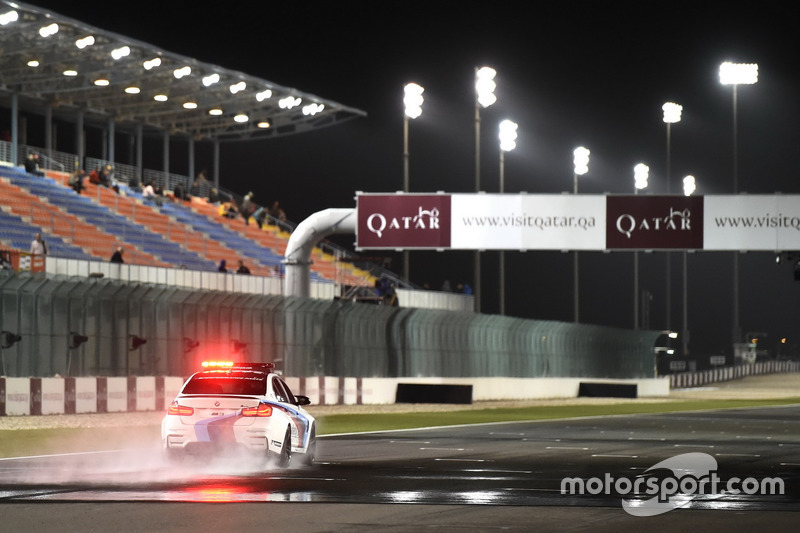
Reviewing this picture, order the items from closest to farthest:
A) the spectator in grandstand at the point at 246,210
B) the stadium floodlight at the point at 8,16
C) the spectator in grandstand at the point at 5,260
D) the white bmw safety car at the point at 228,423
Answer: the white bmw safety car at the point at 228,423, the spectator in grandstand at the point at 5,260, the stadium floodlight at the point at 8,16, the spectator in grandstand at the point at 246,210

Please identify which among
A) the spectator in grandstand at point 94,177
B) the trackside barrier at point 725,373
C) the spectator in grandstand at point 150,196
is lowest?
the trackside barrier at point 725,373

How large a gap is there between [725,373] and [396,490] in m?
81.0

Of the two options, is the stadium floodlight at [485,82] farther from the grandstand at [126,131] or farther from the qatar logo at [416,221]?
the qatar logo at [416,221]

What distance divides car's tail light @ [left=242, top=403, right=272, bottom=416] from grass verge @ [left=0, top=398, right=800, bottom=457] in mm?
4808

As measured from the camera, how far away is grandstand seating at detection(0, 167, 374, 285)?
147 feet

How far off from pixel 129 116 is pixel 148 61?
11.6 meters

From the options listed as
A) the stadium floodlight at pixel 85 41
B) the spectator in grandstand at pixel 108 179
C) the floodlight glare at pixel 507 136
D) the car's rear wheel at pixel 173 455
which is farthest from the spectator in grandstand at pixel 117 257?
the car's rear wheel at pixel 173 455

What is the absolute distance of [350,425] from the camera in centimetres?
3102

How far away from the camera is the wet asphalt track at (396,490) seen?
1207 cm

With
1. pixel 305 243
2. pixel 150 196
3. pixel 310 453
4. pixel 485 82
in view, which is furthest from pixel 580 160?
pixel 310 453

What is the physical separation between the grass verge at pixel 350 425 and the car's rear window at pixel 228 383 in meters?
3.88

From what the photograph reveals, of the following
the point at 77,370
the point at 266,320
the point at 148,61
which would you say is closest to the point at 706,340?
the point at 148,61

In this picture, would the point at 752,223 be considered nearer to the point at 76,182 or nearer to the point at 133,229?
the point at 133,229

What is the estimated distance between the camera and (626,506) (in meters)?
13.6
